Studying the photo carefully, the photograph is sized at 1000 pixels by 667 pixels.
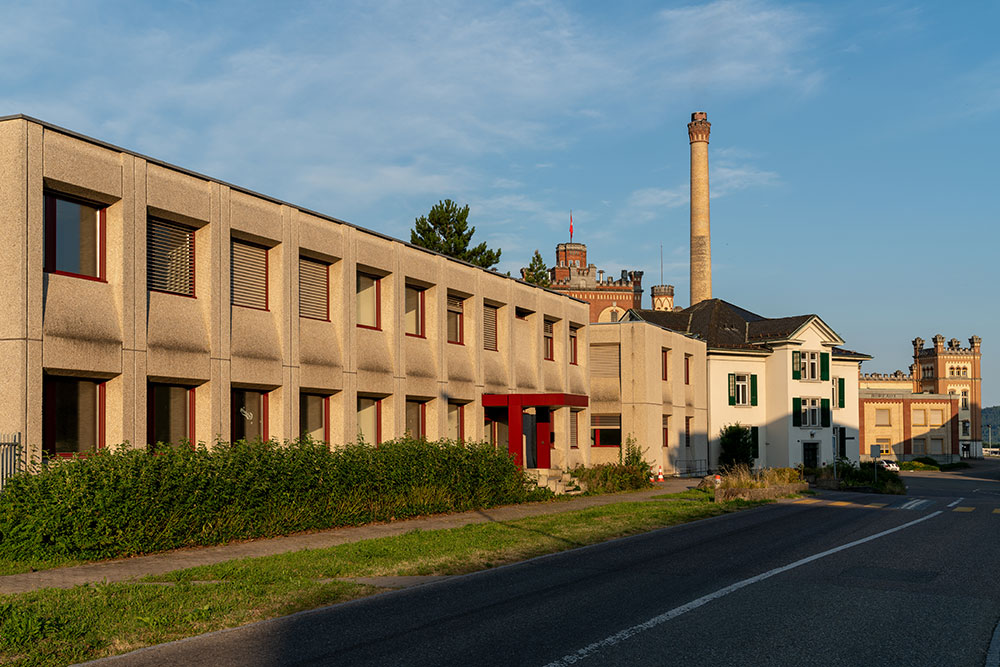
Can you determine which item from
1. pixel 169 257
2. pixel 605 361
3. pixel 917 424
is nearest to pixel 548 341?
pixel 605 361

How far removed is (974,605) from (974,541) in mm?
8265

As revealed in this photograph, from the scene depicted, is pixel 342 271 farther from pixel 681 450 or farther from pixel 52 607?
pixel 681 450

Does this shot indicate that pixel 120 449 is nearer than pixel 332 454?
Yes

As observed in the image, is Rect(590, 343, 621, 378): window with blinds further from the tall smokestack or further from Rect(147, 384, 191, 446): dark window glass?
the tall smokestack

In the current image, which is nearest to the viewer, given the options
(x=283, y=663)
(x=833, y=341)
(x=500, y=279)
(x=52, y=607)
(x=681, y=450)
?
(x=283, y=663)

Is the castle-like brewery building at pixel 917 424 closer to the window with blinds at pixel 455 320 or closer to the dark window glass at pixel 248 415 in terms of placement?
the window with blinds at pixel 455 320

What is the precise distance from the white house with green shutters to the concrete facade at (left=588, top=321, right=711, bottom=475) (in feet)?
22.9

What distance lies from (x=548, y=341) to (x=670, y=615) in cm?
2609

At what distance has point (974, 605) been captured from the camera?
1143 cm

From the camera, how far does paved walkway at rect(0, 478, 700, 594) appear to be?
42.2ft

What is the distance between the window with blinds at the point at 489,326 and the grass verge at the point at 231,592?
12.1 m

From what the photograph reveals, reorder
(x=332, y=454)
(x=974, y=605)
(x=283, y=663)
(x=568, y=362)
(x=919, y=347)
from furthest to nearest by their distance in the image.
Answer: (x=919, y=347), (x=568, y=362), (x=332, y=454), (x=974, y=605), (x=283, y=663)

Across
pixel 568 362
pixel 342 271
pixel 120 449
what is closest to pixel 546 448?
pixel 568 362

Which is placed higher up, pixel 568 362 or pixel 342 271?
pixel 342 271
